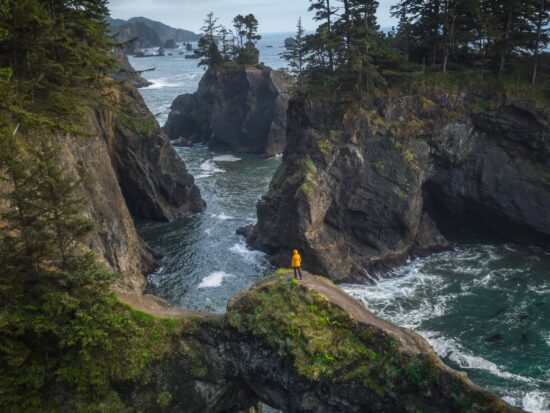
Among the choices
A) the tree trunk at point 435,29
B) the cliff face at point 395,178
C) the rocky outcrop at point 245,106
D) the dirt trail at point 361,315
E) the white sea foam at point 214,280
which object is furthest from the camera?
the rocky outcrop at point 245,106

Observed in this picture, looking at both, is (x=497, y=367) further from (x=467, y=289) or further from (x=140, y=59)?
(x=140, y=59)

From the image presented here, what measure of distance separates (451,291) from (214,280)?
21087 mm

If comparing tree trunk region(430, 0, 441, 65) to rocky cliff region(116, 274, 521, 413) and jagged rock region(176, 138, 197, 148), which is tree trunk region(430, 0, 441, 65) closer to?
rocky cliff region(116, 274, 521, 413)

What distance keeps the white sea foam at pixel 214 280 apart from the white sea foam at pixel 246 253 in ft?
11.3

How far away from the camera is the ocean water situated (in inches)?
1188

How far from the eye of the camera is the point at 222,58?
87.9m

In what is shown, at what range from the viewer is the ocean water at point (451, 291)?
30188 mm

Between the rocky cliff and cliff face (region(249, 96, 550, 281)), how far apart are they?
20779mm

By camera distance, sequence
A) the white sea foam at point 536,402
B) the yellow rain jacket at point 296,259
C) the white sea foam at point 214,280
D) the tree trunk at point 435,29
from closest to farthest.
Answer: the yellow rain jacket at point 296,259 → the white sea foam at point 536,402 → the white sea foam at point 214,280 → the tree trunk at point 435,29

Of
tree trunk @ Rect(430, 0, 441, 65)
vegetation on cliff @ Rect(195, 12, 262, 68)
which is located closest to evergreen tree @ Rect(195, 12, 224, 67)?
vegetation on cliff @ Rect(195, 12, 262, 68)

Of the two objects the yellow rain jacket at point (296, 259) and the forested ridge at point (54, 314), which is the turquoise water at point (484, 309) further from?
the forested ridge at point (54, 314)

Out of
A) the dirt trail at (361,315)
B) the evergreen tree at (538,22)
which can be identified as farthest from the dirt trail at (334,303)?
the evergreen tree at (538,22)

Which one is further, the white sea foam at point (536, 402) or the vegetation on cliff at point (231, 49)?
the vegetation on cliff at point (231, 49)

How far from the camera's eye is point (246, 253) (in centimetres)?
4650
